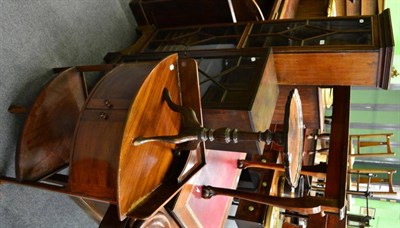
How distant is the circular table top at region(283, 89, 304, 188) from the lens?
125 centimetres

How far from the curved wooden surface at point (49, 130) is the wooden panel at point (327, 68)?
4.42ft

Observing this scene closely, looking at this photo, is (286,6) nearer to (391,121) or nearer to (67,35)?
(67,35)

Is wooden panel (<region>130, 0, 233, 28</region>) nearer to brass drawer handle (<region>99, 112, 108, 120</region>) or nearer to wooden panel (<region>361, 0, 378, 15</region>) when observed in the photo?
brass drawer handle (<region>99, 112, 108, 120</region>)

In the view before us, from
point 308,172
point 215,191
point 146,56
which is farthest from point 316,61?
point 146,56

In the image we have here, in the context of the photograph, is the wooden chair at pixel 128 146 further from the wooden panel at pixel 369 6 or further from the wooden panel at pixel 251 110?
the wooden panel at pixel 369 6

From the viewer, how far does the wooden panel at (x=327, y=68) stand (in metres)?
2.18

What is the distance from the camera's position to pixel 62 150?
1952 millimetres

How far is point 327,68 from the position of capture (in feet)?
7.50

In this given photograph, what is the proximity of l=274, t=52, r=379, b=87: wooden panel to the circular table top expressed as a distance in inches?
37.1

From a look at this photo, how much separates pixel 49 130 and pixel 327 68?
1.74m

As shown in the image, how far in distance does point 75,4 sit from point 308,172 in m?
2.11

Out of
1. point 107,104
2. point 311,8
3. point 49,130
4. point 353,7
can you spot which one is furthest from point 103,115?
point 353,7

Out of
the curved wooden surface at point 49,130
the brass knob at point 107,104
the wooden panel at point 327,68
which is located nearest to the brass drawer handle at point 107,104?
the brass knob at point 107,104

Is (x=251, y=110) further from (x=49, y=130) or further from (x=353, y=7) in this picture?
(x=353, y=7)
